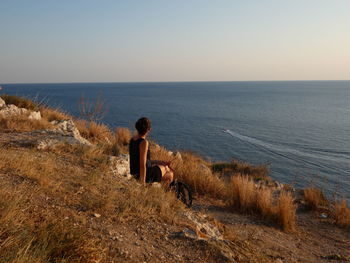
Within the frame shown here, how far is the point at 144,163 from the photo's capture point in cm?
522

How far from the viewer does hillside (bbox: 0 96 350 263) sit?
2.88m

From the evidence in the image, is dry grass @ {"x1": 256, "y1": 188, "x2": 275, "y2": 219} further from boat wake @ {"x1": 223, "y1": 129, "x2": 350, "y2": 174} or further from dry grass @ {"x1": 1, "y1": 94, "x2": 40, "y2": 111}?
boat wake @ {"x1": 223, "y1": 129, "x2": 350, "y2": 174}

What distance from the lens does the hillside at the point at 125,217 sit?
2877 mm

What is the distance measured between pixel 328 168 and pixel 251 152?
6355 millimetres

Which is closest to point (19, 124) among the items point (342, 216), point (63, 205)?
point (63, 205)

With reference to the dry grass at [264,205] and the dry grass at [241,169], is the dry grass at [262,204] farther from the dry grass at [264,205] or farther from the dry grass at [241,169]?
the dry grass at [241,169]

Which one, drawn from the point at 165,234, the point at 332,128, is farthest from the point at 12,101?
the point at 332,128

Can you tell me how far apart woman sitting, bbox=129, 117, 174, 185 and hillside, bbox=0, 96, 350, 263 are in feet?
0.84

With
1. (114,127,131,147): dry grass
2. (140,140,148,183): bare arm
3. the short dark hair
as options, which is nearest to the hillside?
(140,140,148,183): bare arm

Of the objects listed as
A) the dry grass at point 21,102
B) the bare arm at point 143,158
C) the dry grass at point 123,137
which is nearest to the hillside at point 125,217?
the bare arm at point 143,158

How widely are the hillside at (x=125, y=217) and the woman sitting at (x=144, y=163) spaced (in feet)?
0.84

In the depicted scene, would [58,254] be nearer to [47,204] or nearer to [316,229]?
[47,204]

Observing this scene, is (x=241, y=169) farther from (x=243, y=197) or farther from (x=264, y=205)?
(x=264, y=205)

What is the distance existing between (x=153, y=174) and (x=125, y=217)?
1.58 m
